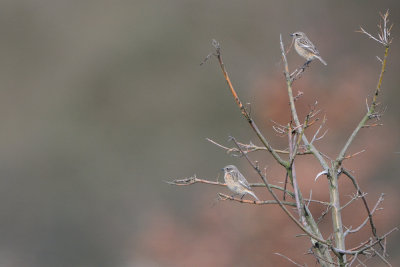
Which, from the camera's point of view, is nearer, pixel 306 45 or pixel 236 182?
pixel 236 182

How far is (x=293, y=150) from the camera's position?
2955mm

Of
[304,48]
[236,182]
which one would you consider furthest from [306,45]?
[236,182]

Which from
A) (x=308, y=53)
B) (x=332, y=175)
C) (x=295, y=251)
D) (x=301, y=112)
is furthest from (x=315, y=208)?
(x=332, y=175)

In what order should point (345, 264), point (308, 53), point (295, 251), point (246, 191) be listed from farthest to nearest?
1. point (295, 251)
2. point (308, 53)
3. point (246, 191)
4. point (345, 264)

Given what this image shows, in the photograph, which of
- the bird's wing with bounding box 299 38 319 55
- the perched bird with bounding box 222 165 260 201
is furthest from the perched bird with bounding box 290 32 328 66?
the perched bird with bounding box 222 165 260 201

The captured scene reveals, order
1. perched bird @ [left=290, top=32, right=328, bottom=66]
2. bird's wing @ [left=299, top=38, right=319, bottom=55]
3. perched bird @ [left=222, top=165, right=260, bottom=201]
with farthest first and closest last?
1. bird's wing @ [left=299, top=38, right=319, bottom=55]
2. perched bird @ [left=290, top=32, right=328, bottom=66]
3. perched bird @ [left=222, top=165, right=260, bottom=201]

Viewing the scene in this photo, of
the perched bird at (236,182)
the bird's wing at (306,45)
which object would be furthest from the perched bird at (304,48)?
the perched bird at (236,182)

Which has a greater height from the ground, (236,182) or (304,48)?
(304,48)

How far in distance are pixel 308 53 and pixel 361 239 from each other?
5.11m

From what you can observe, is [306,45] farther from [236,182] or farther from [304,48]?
[236,182]

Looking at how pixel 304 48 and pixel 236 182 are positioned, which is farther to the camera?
pixel 304 48

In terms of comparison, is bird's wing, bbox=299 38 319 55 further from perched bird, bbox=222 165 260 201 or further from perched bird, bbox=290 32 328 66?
perched bird, bbox=222 165 260 201

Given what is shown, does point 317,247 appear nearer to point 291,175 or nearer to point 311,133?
point 291,175

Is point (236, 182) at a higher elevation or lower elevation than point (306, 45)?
lower
